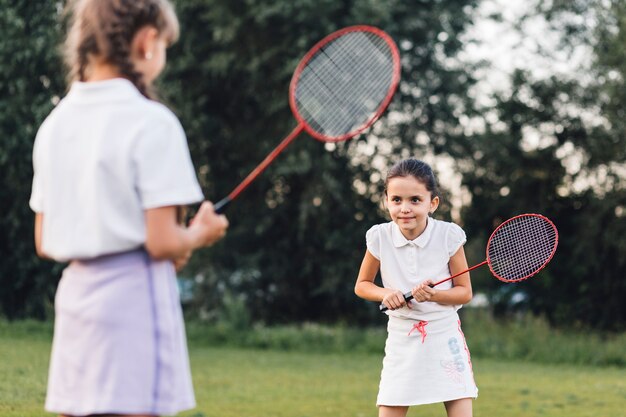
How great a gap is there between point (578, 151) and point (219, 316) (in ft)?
26.5

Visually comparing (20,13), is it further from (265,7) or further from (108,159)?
(108,159)

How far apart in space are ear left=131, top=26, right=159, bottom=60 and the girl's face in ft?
8.31

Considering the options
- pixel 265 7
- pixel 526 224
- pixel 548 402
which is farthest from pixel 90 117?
pixel 265 7

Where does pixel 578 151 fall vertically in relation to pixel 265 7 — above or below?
below

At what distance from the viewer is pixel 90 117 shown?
2.99 meters

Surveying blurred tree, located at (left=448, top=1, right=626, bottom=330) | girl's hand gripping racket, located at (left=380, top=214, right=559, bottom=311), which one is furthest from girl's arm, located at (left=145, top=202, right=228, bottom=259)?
blurred tree, located at (left=448, top=1, right=626, bottom=330)

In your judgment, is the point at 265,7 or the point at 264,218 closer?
the point at 265,7

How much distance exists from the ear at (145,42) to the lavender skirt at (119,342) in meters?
0.59

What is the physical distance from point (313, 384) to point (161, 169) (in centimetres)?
935

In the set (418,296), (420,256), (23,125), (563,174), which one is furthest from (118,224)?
(563,174)

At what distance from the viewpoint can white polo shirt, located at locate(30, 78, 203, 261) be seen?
2.88 m

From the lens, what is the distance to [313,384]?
1197 cm

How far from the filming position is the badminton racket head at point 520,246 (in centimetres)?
566

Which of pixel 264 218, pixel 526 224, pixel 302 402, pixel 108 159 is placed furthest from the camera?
pixel 264 218
